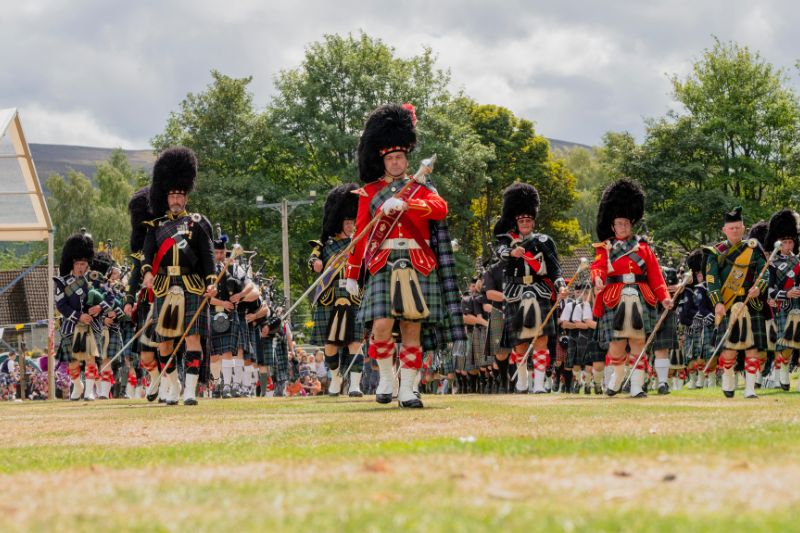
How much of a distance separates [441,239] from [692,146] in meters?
43.9

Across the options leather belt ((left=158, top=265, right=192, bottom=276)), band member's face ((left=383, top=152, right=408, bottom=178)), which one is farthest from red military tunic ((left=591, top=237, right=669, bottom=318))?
leather belt ((left=158, top=265, right=192, bottom=276))

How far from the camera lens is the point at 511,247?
17.0 m

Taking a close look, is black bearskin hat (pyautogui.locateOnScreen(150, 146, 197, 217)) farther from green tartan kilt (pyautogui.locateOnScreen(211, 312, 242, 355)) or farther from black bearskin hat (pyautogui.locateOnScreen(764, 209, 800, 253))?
black bearskin hat (pyautogui.locateOnScreen(764, 209, 800, 253))

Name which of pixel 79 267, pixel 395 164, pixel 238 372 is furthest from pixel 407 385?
pixel 238 372

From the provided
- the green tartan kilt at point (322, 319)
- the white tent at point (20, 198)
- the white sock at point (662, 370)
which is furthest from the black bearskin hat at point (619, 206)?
the white tent at point (20, 198)

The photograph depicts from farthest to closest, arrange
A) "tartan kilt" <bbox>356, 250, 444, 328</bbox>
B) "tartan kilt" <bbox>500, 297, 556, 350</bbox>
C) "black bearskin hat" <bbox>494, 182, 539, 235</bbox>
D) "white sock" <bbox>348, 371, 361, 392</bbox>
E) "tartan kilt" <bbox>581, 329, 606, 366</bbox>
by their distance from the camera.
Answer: "tartan kilt" <bbox>581, 329, 606, 366</bbox>, "black bearskin hat" <bbox>494, 182, 539, 235</bbox>, "tartan kilt" <bbox>500, 297, 556, 350</bbox>, "white sock" <bbox>348, 371, 361, 392</bbox>, "tartan kilt" <bbox>356, 250, 444, 328</bbox>

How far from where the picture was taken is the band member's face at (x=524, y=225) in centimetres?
1720

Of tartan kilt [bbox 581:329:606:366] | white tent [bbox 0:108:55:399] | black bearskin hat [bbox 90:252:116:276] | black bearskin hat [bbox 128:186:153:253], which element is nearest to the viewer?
black bearskin hat [bbox 128:186:153:253]

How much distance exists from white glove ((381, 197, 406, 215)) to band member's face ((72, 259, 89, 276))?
1135 cm

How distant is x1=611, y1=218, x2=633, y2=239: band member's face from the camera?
14777mm

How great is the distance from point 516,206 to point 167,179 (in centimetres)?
545

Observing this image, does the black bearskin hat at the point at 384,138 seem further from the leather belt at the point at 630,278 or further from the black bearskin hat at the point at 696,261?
the black bearskin hat at the point at 696,261

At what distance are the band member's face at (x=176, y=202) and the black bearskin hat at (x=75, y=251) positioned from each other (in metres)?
6.86

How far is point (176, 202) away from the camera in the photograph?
14.2 m
